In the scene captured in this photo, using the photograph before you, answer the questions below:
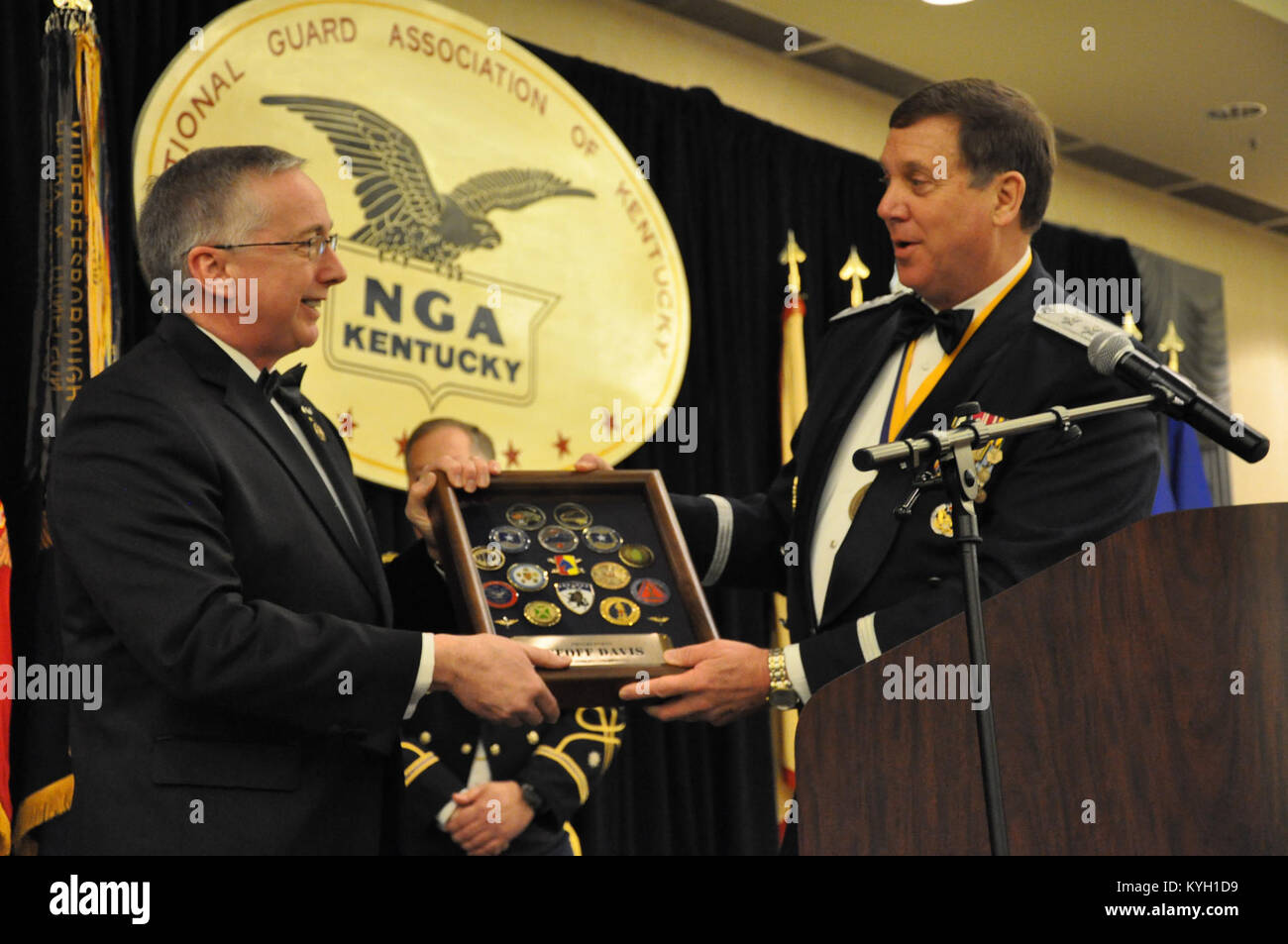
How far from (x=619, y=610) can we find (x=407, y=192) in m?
2.61

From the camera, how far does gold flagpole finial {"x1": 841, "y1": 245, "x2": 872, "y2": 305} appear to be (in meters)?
5.96

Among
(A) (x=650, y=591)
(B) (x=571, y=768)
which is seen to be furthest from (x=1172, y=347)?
(A) (x=650, y=591)

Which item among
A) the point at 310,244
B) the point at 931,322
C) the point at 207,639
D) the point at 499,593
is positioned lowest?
the point at 207,639

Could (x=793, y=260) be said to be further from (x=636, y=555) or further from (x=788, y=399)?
(x=636, y=555)

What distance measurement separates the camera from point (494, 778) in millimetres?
3945

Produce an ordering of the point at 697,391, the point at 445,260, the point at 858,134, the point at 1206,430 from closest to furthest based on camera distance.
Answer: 1. the point at 1206,430
2. the point at 445,260
3. the point at 697,391
4. the point at 858,134

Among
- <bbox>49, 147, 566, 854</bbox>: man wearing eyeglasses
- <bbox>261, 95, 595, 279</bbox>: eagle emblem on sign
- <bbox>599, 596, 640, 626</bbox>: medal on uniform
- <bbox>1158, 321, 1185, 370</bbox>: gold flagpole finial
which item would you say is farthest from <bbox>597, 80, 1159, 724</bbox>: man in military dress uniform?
<bbox>1158, 321, 1185, 370</bbox>: gold flagpole finial

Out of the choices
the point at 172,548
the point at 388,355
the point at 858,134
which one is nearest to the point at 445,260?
the point at 388,355

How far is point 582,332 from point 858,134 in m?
2.15

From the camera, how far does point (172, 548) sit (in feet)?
7.14

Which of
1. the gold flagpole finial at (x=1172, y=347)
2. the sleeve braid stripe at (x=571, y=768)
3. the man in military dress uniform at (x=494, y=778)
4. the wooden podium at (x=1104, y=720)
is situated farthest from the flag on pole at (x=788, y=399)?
the wooden podium at (x=1104, y=720)

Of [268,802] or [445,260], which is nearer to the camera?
[268,802]
